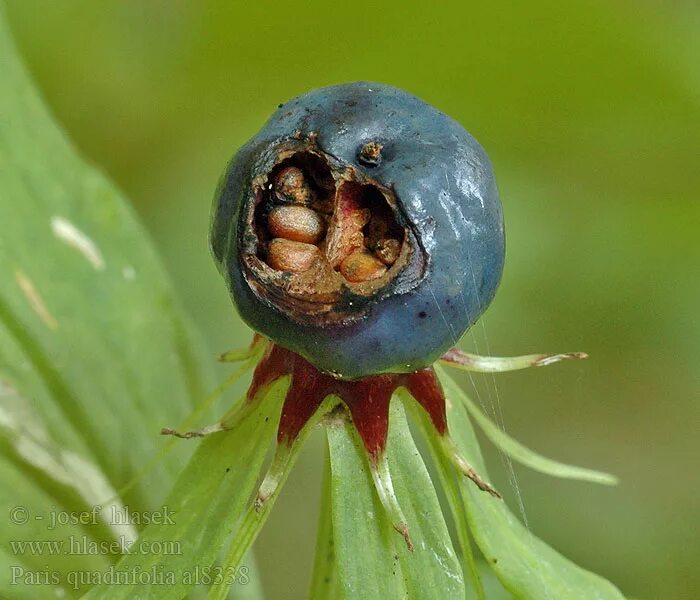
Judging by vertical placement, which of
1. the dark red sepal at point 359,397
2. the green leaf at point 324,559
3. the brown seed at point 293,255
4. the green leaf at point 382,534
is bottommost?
the green leaf at point 324,559

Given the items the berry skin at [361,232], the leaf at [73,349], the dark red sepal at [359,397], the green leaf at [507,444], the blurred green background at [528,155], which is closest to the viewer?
the berry skin at [361,232]

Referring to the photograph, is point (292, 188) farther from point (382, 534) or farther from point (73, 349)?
point (73, 349)

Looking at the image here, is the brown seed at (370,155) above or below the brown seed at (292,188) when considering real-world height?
above

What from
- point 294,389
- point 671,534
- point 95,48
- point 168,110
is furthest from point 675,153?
point 294,389

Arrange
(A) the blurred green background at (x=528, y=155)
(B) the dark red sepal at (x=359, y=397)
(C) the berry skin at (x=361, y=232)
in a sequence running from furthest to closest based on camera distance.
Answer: (A) the blurred green background at (x=528, y=155) < (B) the dark red sepal at (x=359, y=397) < (C) the berry skin at (x=361, y=232)

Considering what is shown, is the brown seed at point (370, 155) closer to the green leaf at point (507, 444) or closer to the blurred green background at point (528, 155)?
the green leaf at point (507, 444)

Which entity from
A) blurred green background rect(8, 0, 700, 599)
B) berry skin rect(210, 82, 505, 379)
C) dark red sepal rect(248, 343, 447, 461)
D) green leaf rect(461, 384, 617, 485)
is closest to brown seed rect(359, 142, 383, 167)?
berry skin rect(210, 82, 505, 379)

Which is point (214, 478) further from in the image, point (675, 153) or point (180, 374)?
point (675, 153)

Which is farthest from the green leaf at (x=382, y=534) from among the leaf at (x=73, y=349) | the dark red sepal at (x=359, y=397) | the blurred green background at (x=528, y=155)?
the blurred green background at (x=528, y=155)
